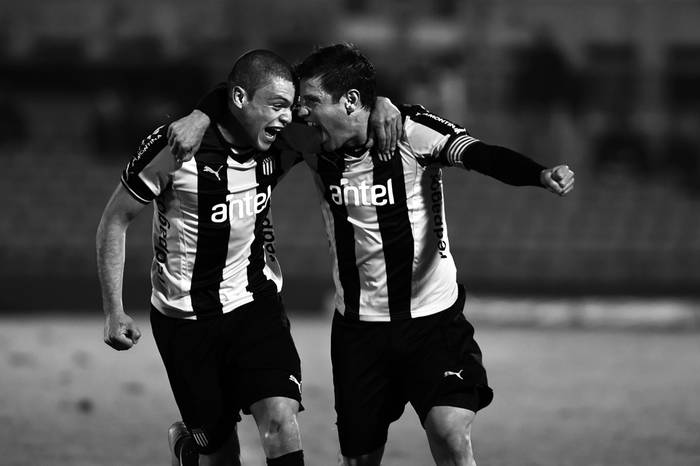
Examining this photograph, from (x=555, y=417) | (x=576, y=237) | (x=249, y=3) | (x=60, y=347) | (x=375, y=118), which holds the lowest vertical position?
(x=576, y=237)

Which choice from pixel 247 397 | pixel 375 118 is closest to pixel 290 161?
pixel 375 118

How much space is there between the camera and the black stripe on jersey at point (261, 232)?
15.5 feet

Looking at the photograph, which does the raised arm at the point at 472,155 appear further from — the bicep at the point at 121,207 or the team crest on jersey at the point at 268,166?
the bicep at the point at 121,207

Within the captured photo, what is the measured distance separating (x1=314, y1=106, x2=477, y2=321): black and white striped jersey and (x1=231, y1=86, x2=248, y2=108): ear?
1.46ft

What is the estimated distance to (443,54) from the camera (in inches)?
816

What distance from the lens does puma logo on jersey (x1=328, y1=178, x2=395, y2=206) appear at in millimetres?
4652

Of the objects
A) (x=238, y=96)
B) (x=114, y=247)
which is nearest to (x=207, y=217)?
(x=114, y=247)

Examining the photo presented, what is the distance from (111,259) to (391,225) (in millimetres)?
1203

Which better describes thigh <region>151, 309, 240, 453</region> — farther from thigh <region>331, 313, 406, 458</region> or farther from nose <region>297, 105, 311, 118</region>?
nose <region>297, 105, 311, 118</region>

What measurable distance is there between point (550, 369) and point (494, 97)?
10.2m

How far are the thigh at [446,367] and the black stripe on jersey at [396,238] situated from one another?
129 millimetres

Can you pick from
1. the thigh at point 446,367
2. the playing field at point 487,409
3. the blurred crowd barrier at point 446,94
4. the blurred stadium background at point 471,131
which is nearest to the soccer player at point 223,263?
the thigh at point 446,367

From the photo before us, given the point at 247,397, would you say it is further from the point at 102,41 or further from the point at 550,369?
the point at 102,41

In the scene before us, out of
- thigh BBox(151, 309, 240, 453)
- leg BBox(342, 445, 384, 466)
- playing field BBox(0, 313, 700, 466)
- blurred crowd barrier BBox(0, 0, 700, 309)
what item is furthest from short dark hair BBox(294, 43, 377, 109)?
→ blurred crowd barrier BBox(0, 0, 700, 309)
